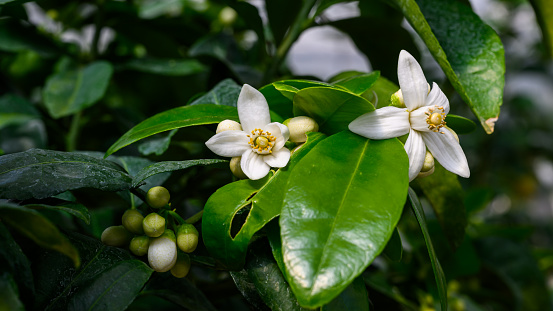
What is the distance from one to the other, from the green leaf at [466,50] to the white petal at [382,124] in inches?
3.9

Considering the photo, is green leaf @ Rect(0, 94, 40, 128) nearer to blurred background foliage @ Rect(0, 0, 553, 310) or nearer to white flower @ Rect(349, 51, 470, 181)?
blurred background foliage @ Rect(0, 0, 553, 310)

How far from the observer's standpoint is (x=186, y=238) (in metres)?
0.43

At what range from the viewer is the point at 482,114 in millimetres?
522

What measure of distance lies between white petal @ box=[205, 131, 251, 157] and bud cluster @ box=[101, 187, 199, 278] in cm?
7

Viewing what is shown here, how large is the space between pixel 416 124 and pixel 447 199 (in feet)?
0.64

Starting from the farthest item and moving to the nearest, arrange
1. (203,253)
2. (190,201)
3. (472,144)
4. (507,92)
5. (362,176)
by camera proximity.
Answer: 1. (507,92)
2. (472,144)
3. (190,201)
4. (203,253)
5. (362,176)

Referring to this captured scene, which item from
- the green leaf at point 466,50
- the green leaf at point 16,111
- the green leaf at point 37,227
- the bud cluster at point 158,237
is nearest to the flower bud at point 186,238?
the bud cluster at point 158,237

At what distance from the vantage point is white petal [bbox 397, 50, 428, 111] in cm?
44

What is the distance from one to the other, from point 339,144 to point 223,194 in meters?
0.13

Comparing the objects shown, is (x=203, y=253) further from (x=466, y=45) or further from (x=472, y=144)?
(x=472, y=144)

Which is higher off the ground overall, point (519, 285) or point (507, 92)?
point (519, 285)

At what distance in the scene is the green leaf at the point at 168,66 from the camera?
2.77ft

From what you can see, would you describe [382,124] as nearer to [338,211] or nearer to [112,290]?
[338,211]

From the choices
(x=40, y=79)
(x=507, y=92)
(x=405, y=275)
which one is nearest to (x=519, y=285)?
(x=405, y=275)
